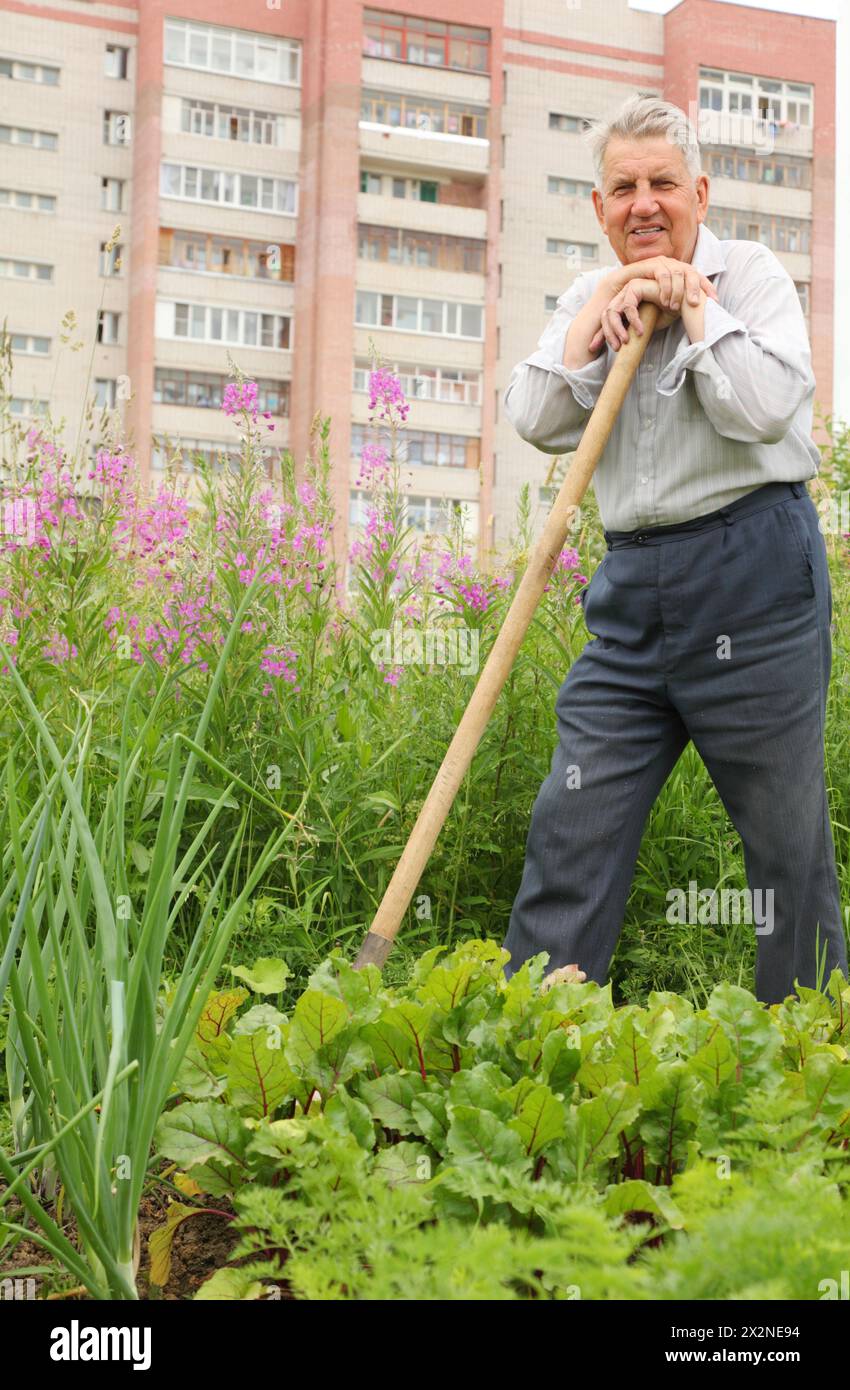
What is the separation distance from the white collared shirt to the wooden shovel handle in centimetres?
12

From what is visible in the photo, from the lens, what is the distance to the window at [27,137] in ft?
125

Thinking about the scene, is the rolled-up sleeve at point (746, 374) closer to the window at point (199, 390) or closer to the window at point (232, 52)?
the window at point (199, 390)

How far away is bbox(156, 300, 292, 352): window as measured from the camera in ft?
121

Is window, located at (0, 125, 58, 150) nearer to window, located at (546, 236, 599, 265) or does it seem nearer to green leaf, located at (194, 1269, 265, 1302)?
window, located at (546, 236, 599, 265)

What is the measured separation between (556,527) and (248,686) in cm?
102

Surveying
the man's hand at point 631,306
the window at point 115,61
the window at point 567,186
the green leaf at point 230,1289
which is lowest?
the green leaf at point 230,1289

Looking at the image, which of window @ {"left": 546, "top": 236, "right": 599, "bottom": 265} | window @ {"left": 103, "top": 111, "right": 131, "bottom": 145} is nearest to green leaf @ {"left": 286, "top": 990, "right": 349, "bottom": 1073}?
window @ {"left": 103, "top": 111, "right": 131, "bottom": 145}

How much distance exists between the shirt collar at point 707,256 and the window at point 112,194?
39.2m

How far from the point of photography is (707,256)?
273 cm

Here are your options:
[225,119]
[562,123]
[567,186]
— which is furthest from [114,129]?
[562,123]

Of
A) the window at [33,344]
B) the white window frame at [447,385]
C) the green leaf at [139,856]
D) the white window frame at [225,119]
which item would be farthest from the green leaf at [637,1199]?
the white window frame at [225,119]

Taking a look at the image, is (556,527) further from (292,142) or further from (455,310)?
(292,142)

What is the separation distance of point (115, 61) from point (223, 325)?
8.80m
